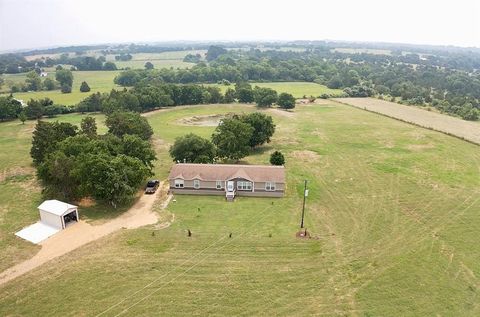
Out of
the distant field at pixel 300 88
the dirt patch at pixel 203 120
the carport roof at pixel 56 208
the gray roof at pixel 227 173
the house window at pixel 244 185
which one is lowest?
the dirt patch at pixel 203 120

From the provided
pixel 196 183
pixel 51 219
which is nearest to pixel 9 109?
pixel 51 219

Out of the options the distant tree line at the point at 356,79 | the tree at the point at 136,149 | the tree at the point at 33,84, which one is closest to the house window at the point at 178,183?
the tree at the point at 136,149

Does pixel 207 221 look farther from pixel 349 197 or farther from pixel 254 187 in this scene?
pixel 349 197

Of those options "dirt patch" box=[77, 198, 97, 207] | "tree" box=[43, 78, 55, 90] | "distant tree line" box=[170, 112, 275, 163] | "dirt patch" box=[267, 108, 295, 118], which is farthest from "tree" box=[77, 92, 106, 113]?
"dirt patch" box=[77, 198, 97, 207]

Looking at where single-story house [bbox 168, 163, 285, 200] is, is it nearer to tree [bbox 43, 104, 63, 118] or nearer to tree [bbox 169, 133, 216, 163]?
tree [bbox 169, 133, 216, 163]

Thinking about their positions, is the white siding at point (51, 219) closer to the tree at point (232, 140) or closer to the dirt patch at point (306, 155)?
the tree at point (232, 140)

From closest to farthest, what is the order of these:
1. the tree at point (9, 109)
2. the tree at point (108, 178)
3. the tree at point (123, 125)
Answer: the tree at point (108, 178)
the tree at point (123, 125)
the tree at point (9, 109)

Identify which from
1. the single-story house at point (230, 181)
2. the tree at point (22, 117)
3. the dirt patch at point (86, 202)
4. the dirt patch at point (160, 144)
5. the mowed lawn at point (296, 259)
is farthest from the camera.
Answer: the tree at point (22, 117)
